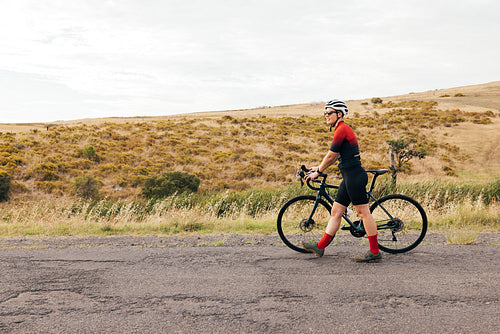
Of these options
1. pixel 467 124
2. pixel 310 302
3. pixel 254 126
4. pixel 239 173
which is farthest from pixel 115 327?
pixel 467 124

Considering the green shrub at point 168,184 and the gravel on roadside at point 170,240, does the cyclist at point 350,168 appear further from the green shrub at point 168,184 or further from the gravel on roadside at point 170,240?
the green shrub at point 168,184

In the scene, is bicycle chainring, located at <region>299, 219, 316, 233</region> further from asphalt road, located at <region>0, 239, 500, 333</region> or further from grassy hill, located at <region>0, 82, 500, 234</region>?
grassy hill, located at <region>0, 82, 500, 234</region>

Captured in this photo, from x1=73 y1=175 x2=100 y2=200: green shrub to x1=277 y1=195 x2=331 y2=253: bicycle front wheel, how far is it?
21.0 meters

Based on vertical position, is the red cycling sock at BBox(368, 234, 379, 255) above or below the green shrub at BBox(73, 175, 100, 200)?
above

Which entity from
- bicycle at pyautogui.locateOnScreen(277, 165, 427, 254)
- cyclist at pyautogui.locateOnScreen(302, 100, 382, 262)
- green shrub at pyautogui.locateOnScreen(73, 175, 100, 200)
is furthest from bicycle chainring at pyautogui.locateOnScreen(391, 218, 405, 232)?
green shrub at pyautogui.locateOnScreen(73, 175, 100, 200)

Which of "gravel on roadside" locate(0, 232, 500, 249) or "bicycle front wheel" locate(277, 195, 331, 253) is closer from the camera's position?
"bicycle front wheel" locate(277, 195, 331, 253)

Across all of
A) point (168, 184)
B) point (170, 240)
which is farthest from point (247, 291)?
point (168, 184)

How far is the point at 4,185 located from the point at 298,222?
24861 mm

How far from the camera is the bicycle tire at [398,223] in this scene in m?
6.27

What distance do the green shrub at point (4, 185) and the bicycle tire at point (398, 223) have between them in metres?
25.4

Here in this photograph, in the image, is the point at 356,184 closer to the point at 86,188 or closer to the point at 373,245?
the point at 373,245

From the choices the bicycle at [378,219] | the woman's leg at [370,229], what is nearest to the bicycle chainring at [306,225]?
the bicycle at [378,219]

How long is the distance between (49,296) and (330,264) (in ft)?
11.3

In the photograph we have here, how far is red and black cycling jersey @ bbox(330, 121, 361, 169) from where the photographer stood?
5617 mm
